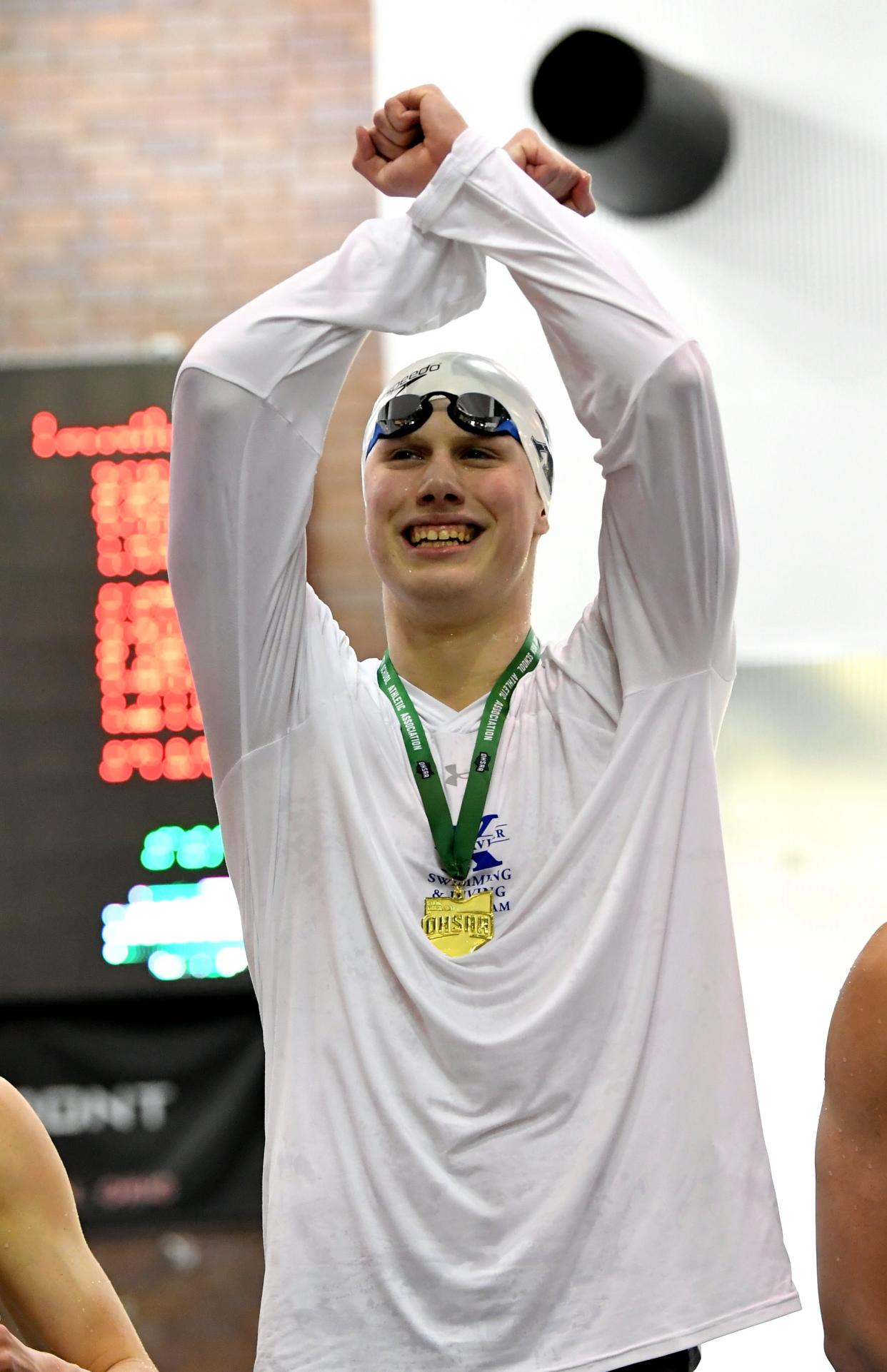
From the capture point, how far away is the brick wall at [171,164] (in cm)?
493

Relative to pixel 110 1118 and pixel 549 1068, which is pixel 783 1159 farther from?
pixel 549 1068

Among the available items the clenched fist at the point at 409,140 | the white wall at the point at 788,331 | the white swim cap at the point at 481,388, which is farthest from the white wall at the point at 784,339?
the clenched fist at the point at 409,140

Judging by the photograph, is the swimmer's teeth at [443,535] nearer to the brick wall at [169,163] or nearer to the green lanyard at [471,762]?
the green lanyard at [471,762]

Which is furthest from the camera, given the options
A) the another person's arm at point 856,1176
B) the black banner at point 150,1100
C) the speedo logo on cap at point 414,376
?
the black banner at point 150,1100

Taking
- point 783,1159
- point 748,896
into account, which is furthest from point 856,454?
point 783,1159

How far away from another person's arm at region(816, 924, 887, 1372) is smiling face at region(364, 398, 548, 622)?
579 mm

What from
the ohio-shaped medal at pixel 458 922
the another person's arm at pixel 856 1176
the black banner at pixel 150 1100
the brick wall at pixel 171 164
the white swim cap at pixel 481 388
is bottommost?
the black banner at pixel 150 1100

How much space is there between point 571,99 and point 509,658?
1647 millimetres

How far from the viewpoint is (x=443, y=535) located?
194 cm

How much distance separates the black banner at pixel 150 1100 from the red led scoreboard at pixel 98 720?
98 millimetres

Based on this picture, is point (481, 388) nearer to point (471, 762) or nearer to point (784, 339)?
point (471, 762)

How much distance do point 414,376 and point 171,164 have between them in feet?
10.6

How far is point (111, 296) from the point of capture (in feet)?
16.3

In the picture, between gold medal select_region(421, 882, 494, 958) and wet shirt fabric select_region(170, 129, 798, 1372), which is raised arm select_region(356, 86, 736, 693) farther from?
gold medal select_region(421, 882, 494, 958)
